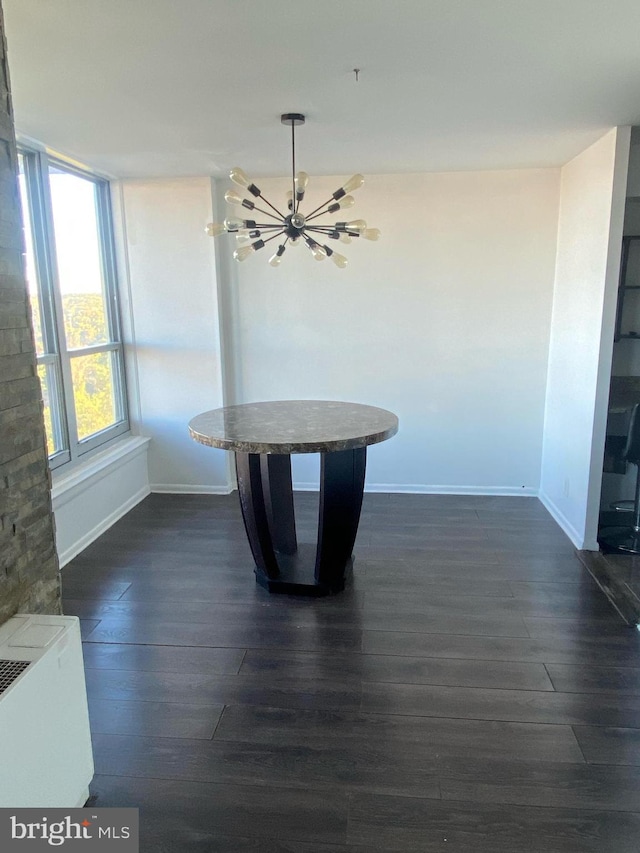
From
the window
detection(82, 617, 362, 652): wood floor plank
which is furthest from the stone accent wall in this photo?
the window

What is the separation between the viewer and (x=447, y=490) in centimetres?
457

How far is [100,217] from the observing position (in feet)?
13.7

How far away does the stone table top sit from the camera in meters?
2.54

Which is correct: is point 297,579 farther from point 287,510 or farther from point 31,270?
point 31,270

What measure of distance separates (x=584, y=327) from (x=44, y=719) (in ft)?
11.1

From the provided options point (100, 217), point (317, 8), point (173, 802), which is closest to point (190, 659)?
point (173, 802)

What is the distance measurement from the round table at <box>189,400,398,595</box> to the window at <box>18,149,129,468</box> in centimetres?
114

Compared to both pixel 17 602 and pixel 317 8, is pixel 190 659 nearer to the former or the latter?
pixel 17 602

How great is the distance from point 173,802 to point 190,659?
726mm

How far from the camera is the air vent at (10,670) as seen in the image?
135cm

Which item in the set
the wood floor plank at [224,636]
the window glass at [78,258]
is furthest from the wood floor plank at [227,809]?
the window glass at [78,258]

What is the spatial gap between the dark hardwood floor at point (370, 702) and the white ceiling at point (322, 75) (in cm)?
237

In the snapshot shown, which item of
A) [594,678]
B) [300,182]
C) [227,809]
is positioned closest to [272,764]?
[227,809]

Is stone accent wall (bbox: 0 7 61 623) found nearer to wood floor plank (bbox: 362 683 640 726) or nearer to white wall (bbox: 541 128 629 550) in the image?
wood floor plank (bbox: 362 683 640 726)
